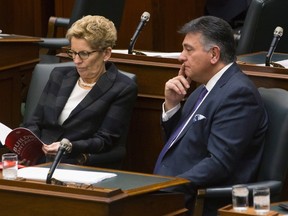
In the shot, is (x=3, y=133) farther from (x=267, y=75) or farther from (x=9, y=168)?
(x=267, y=75)

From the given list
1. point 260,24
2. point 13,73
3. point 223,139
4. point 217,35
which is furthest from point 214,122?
point 13,73

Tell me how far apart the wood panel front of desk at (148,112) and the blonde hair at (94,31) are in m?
0.35

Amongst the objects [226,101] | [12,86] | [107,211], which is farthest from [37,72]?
[107,211]

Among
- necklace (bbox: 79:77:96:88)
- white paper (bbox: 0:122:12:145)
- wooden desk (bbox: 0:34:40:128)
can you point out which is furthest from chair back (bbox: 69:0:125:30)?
white paper (bbox: 0:122:12:145)

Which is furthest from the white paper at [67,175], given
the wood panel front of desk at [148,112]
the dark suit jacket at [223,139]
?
the wood panel front of desk at [148,112]

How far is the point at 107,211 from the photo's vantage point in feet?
10.7

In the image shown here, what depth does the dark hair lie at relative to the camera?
13.7 ft

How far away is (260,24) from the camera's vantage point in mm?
5883

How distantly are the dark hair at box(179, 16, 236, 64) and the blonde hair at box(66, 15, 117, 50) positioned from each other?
26.2 inches

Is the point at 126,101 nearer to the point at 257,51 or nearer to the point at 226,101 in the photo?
the point at 226,101

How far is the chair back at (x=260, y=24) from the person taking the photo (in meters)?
5.86

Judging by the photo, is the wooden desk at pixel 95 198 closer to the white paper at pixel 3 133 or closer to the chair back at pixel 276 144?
the chair back at pixel 276 144

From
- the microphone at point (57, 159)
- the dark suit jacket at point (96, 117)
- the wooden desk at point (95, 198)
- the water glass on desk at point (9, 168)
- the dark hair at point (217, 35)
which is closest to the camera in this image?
the wooden desk at point (95, 198)

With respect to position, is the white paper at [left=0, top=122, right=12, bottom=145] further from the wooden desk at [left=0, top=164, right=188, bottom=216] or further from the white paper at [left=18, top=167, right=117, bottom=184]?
the wooden desk at [left=0, top=164, right=188, bottom=216]
